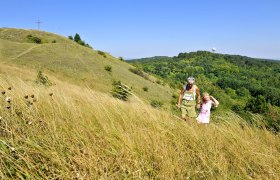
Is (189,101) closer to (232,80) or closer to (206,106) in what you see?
(206,106)

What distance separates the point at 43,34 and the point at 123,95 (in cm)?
6464

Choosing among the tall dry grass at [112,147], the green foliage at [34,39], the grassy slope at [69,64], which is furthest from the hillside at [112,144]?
the green foliage at [34,39]

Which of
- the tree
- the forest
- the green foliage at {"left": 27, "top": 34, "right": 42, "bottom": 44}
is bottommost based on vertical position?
the forest

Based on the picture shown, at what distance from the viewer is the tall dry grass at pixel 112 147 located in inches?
68.9

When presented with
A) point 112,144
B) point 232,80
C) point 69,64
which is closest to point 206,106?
point 112,144

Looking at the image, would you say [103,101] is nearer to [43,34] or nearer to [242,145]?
[242,145]

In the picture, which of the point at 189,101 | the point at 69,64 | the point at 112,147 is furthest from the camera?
the point at 69,64

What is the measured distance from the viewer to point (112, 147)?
203 centimetres

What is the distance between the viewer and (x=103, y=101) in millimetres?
2988

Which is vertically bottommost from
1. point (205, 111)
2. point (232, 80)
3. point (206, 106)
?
point (232, 80)

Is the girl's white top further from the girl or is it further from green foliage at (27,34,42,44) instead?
green foliage at (27,34,42,44)

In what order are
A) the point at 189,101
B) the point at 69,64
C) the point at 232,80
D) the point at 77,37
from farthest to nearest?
the point at 232,80
the point at 77,37
the point at 69,64
the point at 189,101

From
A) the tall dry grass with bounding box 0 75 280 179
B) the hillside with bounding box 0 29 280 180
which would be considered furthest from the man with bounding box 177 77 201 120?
the tall dry grass with bounding box 0 75 280 179

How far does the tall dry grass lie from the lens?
5.74 ft
